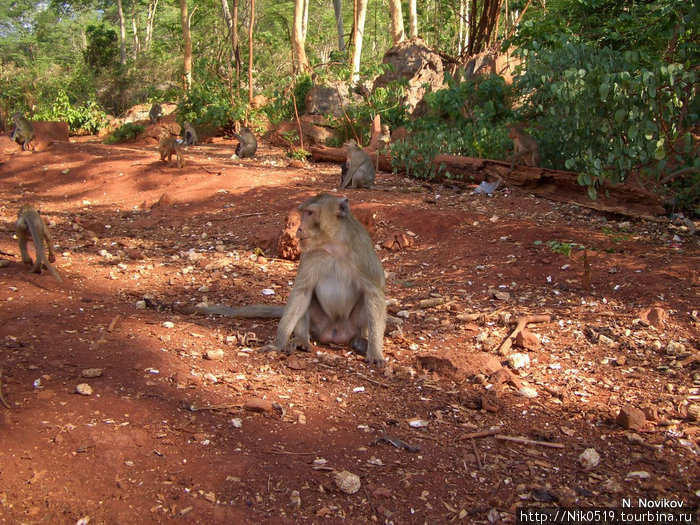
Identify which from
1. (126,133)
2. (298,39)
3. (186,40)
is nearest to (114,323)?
(298,39)

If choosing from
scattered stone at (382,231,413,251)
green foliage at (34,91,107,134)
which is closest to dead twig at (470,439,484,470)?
scattered stone at (382,231,413,251)

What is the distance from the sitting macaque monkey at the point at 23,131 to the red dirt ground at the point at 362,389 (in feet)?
31.2

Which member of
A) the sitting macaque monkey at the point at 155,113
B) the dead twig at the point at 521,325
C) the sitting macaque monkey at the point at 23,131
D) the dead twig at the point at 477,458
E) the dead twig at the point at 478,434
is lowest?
the dead twig at the point at 478,434

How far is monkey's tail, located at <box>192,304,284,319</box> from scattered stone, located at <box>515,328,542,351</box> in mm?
2108

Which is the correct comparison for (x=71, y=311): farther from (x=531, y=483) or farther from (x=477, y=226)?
(x=477, y=226)

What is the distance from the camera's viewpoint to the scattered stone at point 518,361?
189 inches

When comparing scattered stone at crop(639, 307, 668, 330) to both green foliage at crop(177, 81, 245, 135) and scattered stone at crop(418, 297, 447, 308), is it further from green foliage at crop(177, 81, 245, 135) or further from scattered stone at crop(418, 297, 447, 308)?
green foliage at crop(177, 81, 245, 135)

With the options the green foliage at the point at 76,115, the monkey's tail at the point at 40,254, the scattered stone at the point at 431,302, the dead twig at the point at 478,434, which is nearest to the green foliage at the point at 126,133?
the green foliage at the point at 76,115

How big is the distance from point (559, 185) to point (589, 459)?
747 cm

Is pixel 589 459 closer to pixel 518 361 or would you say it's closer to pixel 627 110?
pixel 518 361

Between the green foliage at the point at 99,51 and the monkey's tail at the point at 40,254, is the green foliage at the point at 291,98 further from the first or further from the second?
the monkey's tail at the point at 40,254

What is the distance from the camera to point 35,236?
642 cm

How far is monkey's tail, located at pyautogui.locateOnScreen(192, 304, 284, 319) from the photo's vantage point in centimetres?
568

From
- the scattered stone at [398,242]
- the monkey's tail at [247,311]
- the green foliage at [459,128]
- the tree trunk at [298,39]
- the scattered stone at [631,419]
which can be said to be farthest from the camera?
the tree trunk at [298,39]
